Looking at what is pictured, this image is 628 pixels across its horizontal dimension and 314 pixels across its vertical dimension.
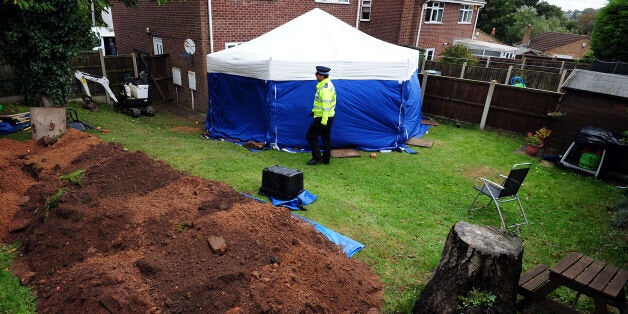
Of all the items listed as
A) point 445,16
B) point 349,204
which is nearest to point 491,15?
point 445,16

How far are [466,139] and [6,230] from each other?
10.2m

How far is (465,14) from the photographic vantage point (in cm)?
2309

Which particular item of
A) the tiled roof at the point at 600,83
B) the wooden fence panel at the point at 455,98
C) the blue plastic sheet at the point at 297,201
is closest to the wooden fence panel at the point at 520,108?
the wooden fence panel at the point at 455,98

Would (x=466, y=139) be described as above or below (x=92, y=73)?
below

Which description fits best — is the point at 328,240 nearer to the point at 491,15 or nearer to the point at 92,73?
the point at 92,73

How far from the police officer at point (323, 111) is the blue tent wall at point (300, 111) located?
3.69ft

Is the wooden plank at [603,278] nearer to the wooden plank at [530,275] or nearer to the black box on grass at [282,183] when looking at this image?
the wooden plank at [530,275]

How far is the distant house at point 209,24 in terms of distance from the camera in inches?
451

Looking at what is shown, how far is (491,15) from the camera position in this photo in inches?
1484

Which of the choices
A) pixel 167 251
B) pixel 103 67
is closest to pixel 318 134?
pixel 167 251

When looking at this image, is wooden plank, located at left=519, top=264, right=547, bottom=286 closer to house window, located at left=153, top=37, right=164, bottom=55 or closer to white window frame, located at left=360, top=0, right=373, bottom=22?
house window, located at left=153, top=37, right=164, bottom=55

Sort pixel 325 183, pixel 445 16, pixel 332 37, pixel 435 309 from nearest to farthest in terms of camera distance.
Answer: pixel 435 309, pixel 325 183, pixel 332 37, pixel 445 16

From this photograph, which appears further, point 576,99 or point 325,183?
point 576,99

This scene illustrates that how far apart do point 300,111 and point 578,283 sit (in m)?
6.56
